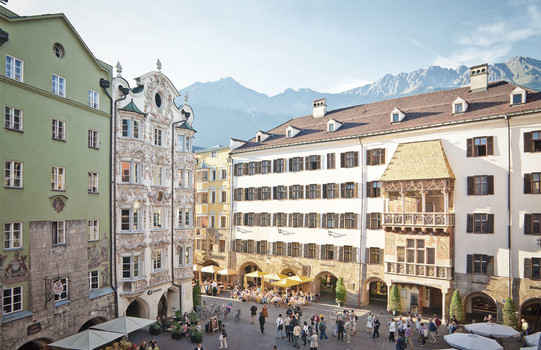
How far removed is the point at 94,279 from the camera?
28.2 m

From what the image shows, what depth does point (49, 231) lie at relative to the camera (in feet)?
78.0

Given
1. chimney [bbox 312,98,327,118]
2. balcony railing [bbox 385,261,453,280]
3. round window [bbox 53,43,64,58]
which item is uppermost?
chimney [bbox 312,98,327,118]

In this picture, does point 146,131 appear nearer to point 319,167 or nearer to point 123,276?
point 123,276

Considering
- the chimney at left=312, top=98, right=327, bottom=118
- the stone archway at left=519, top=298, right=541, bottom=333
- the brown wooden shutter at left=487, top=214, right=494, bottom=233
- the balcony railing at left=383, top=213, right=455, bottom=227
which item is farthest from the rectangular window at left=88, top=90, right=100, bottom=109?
the stone archway at left=519, top=298, right=541, bottom=333

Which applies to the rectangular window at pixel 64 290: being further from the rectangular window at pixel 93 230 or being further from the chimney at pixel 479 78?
the chimney at pixel 479 78

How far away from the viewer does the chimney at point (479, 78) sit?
38.2 meters

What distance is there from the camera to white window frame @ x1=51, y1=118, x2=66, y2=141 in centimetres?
2470

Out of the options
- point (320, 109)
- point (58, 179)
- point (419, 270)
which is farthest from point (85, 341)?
point (320, 109)

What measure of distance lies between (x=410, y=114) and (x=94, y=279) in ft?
108

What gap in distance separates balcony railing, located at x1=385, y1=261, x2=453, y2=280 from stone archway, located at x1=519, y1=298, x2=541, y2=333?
5.69 metres

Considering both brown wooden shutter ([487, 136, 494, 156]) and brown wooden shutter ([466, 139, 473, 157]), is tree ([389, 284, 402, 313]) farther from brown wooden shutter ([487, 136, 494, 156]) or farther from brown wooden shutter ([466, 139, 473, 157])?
brown wooden shutter ([487, 136, 494, 156])

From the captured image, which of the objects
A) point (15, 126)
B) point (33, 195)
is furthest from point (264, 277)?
point (15, 126)

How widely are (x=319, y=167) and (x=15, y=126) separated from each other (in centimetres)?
2932

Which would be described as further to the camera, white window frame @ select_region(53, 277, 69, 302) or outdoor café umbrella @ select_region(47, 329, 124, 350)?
white window frame @ select_region(53, 277, 69, 302)
